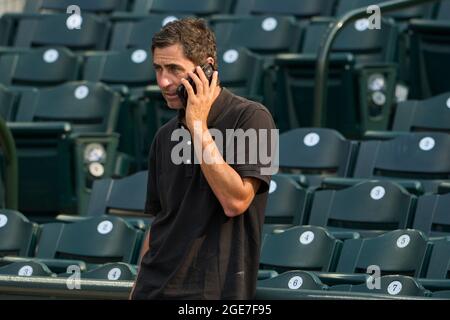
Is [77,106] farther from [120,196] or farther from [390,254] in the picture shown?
[390,254]

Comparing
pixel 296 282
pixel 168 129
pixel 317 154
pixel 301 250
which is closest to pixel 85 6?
pixel 317 154

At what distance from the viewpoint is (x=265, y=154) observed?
9.50ft

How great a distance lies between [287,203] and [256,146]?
87.4 inches

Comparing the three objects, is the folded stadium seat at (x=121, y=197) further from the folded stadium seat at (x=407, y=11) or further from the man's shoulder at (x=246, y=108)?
the man's shoulder at (x=246, y=108)

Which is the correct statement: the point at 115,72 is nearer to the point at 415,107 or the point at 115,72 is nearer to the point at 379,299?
the point at 415,107

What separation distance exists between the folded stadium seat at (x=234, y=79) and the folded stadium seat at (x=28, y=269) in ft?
6.87

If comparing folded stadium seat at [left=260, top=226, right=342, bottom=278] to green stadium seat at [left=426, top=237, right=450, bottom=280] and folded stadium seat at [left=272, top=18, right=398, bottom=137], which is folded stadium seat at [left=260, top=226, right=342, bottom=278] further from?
folded stadium seat at [left=272, top=18, right=398, bottom=137]

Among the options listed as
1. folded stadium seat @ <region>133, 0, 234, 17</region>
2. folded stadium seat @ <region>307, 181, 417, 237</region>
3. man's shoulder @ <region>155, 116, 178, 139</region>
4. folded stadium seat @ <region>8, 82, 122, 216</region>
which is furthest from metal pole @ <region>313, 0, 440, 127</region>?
man's shoulder @ <region>155, 116, 178, 139</region>

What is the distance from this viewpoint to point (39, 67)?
7035 millimetres

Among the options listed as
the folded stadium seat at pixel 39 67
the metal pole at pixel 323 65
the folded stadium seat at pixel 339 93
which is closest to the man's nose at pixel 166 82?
the metal pole at pixel 323 65

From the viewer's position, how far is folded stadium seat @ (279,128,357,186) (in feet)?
18.0

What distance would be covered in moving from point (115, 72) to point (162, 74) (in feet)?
12.9

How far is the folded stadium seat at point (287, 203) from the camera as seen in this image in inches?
200
